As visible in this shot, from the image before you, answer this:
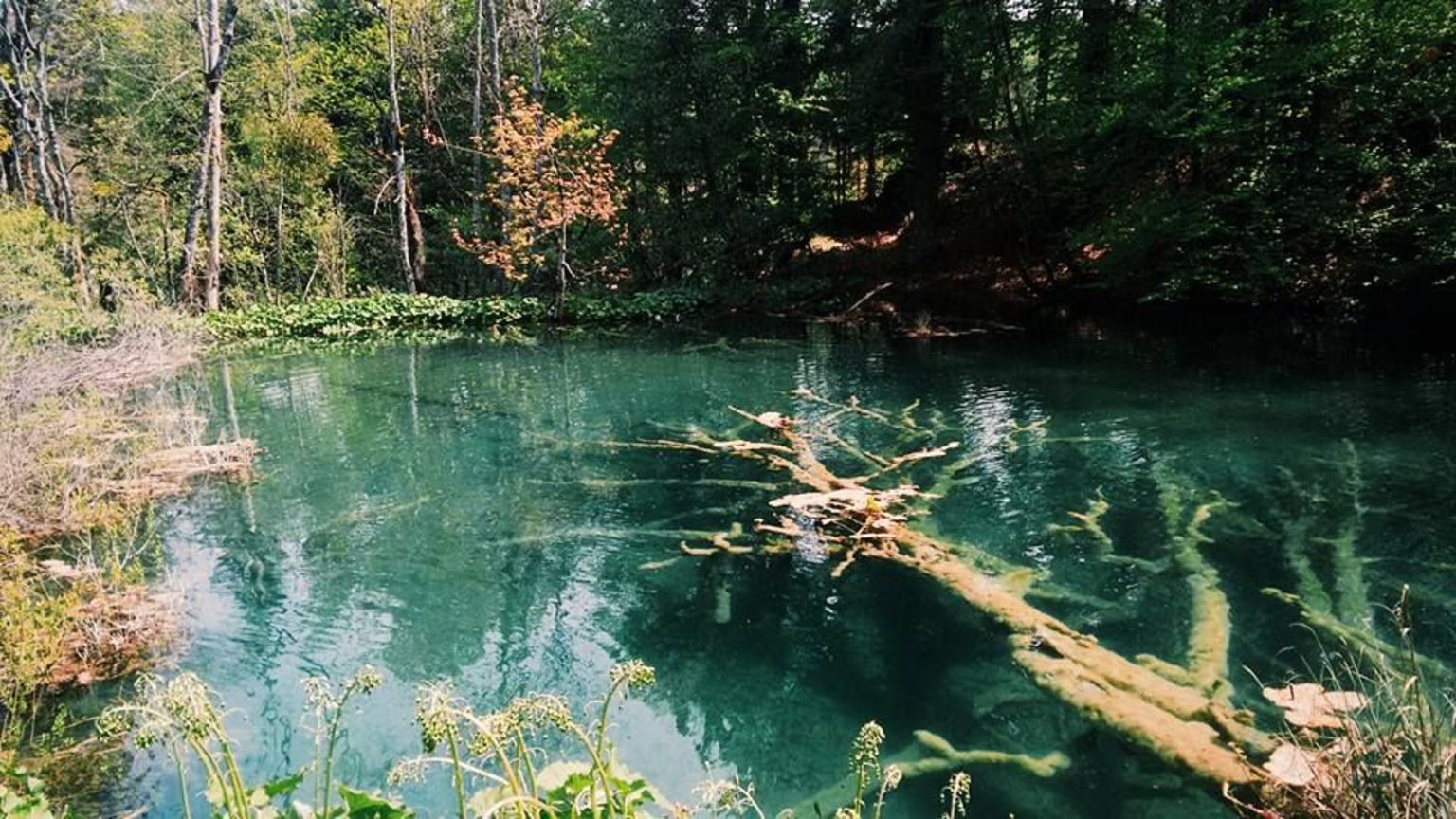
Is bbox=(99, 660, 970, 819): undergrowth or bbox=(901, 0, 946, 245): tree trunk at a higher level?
bbox=(901, 0, 946, 245): tree trunk

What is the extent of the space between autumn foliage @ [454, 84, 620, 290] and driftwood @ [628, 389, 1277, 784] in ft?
41.6

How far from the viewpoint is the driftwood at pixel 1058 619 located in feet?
14.4

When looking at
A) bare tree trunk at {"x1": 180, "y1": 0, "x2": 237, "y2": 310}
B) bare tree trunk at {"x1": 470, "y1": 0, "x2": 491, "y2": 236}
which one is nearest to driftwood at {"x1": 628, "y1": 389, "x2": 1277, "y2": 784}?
bare tree trunk at {"x1": 470, "y1": 0, "x2": 491, "y2": 236}

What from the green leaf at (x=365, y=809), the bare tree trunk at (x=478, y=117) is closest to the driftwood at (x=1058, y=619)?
the green leaf at (x=365, y=809)

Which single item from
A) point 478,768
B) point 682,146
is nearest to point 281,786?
point 478,768

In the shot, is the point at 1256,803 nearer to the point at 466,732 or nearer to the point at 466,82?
the point at 466,732

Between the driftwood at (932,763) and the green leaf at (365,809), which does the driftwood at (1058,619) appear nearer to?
the driftwood at (932,763)

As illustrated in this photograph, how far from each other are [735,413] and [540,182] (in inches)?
455

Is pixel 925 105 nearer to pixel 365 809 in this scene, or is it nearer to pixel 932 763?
pixel 932 763

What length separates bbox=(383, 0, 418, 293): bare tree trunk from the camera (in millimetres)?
22516

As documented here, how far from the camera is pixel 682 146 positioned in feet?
76.4

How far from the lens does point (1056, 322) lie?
60.2ft

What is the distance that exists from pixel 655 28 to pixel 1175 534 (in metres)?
19.0

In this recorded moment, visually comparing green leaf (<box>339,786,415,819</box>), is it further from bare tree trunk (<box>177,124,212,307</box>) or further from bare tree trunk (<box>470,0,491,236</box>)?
bare tree trunk (<box>177,124,212,307</box>)
